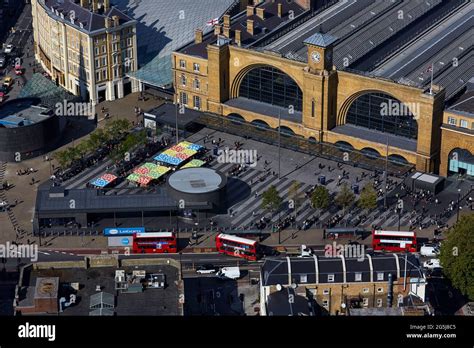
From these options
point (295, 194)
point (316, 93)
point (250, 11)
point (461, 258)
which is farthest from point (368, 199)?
point (250, 11)

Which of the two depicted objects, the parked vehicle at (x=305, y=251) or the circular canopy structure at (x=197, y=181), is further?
the circular canopy structure at (x=197, y=181)

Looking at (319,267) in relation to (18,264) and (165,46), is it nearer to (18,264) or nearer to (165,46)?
(18,264)

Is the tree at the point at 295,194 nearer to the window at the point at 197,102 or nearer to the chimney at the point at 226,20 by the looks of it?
the window at the point at 197,102

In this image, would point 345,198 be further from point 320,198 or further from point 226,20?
point 226,20

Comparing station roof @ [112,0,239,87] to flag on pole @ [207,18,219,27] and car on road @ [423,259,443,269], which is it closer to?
flag on pole @ [207,18,219,27]

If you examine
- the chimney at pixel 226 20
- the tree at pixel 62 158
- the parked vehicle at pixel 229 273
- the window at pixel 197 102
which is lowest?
the parked vehicle at pixel 229 273

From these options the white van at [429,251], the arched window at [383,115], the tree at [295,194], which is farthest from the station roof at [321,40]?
the white van at [429,251]
